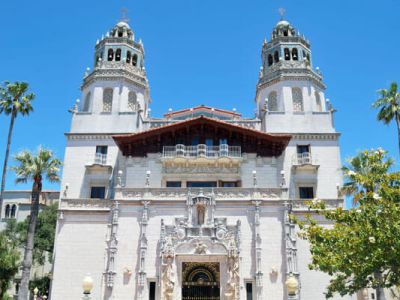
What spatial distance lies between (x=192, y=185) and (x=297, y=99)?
44.2 feet

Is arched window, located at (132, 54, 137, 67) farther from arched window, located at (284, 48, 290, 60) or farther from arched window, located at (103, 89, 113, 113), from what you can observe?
arched window, located at (284, 48, 290, 60)

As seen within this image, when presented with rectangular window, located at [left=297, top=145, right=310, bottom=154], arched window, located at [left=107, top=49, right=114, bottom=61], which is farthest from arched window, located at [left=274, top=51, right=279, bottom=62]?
arched window, located at [left=107, top=49, right=114, bottom=61]

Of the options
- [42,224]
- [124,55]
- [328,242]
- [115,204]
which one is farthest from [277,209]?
[42,224]

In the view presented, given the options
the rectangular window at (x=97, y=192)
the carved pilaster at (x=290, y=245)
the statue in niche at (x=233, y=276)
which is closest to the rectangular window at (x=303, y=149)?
the carved pilaster at (x=290, y=245)

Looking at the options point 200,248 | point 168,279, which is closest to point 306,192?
point 200,248

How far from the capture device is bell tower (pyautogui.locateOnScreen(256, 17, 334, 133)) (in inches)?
1483

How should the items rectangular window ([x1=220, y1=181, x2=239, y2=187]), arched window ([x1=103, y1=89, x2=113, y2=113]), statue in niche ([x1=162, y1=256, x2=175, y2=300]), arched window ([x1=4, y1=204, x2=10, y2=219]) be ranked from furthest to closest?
arched window ([x1=4, y1=204, x2=10, y2=219]), arched window ([x1=103, y1=89, x2=113, y2=113]), rectangular window ([x1=220, y1=181, x2=239, y2=187]), statue in niche ([x1=162, y1=256, x2=175, y2=300])

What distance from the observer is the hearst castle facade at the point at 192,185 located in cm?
3023

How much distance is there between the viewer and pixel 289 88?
1551 inches

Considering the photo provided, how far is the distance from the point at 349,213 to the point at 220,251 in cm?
1176

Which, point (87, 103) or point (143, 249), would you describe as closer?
point (143, 249)

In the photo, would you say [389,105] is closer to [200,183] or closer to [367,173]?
[367,173]

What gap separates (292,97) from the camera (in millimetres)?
39500

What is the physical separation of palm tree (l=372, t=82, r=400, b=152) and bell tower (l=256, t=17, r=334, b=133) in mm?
5416
